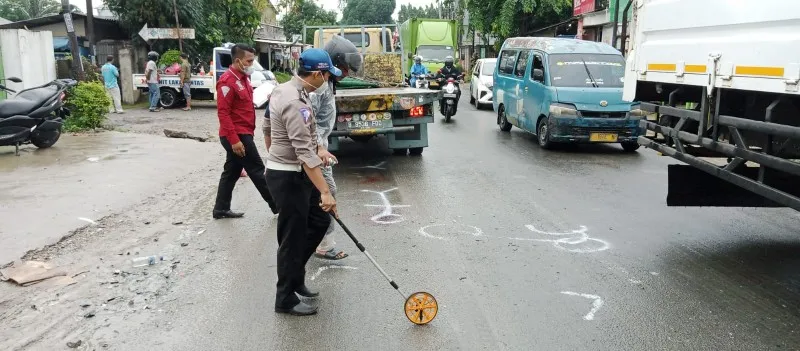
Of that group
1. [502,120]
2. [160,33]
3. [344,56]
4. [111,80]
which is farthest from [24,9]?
[344,56]

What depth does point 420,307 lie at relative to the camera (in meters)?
4.02

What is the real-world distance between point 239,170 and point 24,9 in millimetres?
52279

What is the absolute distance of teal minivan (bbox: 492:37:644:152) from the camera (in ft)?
35.9

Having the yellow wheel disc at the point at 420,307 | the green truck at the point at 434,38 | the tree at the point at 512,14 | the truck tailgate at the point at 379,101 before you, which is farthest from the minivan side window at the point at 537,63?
the tree at the point at 512,14

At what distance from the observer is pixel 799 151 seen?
4.41m

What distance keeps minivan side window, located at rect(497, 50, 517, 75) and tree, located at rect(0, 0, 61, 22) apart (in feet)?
147

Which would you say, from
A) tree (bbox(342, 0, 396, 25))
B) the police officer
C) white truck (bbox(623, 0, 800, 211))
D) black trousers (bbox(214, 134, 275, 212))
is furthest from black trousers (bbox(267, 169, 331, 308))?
tree (bbox(342, 0, 396, 25))

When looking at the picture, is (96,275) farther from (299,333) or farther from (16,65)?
(16,65)

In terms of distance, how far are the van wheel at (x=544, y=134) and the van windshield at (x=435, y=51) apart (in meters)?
16.4

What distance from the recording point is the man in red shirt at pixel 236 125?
6395mm

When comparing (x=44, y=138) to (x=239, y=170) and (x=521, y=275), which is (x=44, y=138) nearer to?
(x=239, y=170)

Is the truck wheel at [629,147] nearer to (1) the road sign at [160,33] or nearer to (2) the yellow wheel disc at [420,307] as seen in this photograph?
(2) the yellow wheel disc at [420,307]

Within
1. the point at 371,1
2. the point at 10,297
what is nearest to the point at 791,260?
the point at 10,297

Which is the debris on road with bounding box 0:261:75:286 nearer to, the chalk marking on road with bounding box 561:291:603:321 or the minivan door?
the chalk marking on road with bounding box 561:291:603:321
